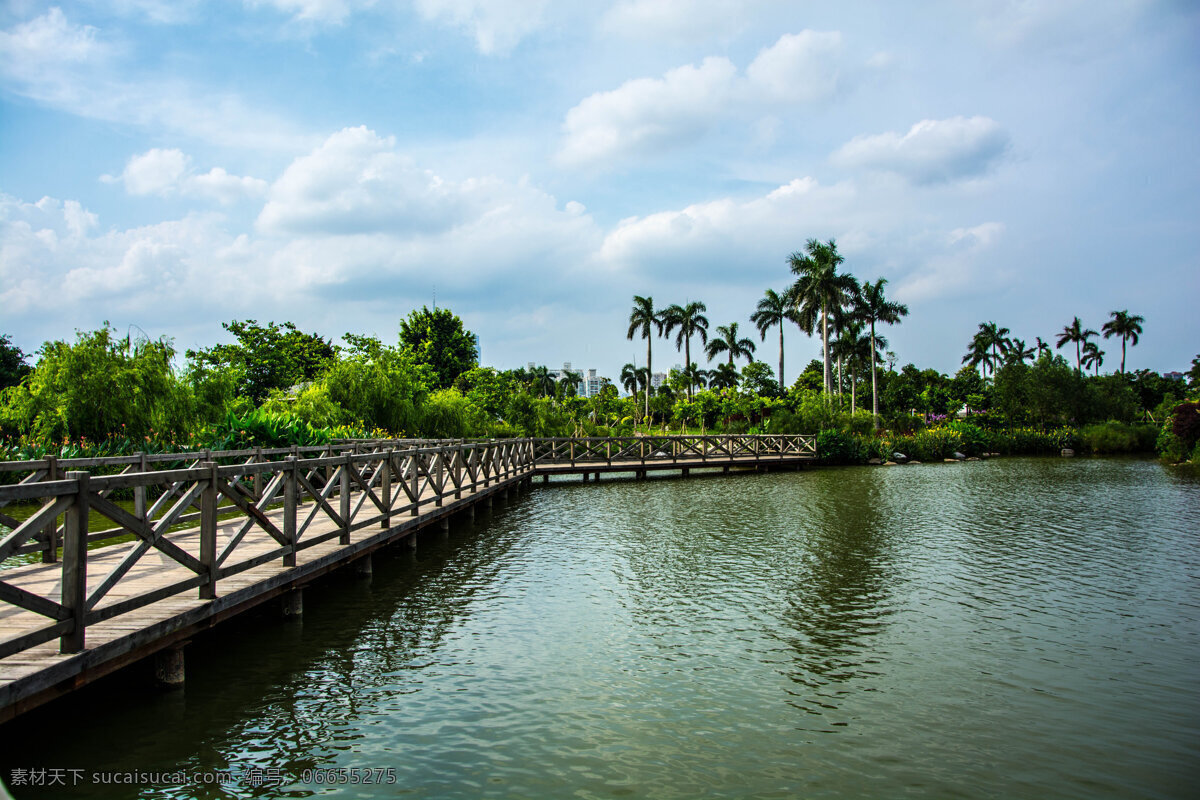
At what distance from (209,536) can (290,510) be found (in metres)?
1.92

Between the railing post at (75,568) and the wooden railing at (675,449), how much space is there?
25043 mm

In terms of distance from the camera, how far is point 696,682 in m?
7.23

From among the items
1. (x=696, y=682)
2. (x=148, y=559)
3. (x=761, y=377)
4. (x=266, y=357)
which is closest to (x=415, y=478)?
(x=148, y=559)

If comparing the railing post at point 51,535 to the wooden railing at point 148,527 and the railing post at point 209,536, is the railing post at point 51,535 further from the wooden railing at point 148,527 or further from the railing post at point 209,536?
the railing post at point 209,536

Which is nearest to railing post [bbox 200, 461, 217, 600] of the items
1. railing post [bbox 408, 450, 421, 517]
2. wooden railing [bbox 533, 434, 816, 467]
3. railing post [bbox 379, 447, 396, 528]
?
railing post [bbox 379, 447, 396, 528]

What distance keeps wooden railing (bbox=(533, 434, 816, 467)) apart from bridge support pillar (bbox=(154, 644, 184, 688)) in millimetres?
23666

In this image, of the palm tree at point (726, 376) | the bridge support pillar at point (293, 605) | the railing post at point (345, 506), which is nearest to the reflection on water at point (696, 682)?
the bridge support pillar at point (293, 605)

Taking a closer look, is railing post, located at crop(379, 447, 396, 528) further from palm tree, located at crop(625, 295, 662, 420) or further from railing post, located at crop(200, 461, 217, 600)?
palm tree, located at crop(625, 295, 662, 420)

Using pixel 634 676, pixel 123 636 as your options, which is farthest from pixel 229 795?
pixel 634 676

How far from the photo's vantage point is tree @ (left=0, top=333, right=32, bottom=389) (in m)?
47.7

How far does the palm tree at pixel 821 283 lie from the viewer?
2090 inches

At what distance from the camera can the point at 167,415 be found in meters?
19.4

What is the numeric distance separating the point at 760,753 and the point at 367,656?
4.42m

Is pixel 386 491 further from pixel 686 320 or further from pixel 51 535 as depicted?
pixel 686 320
